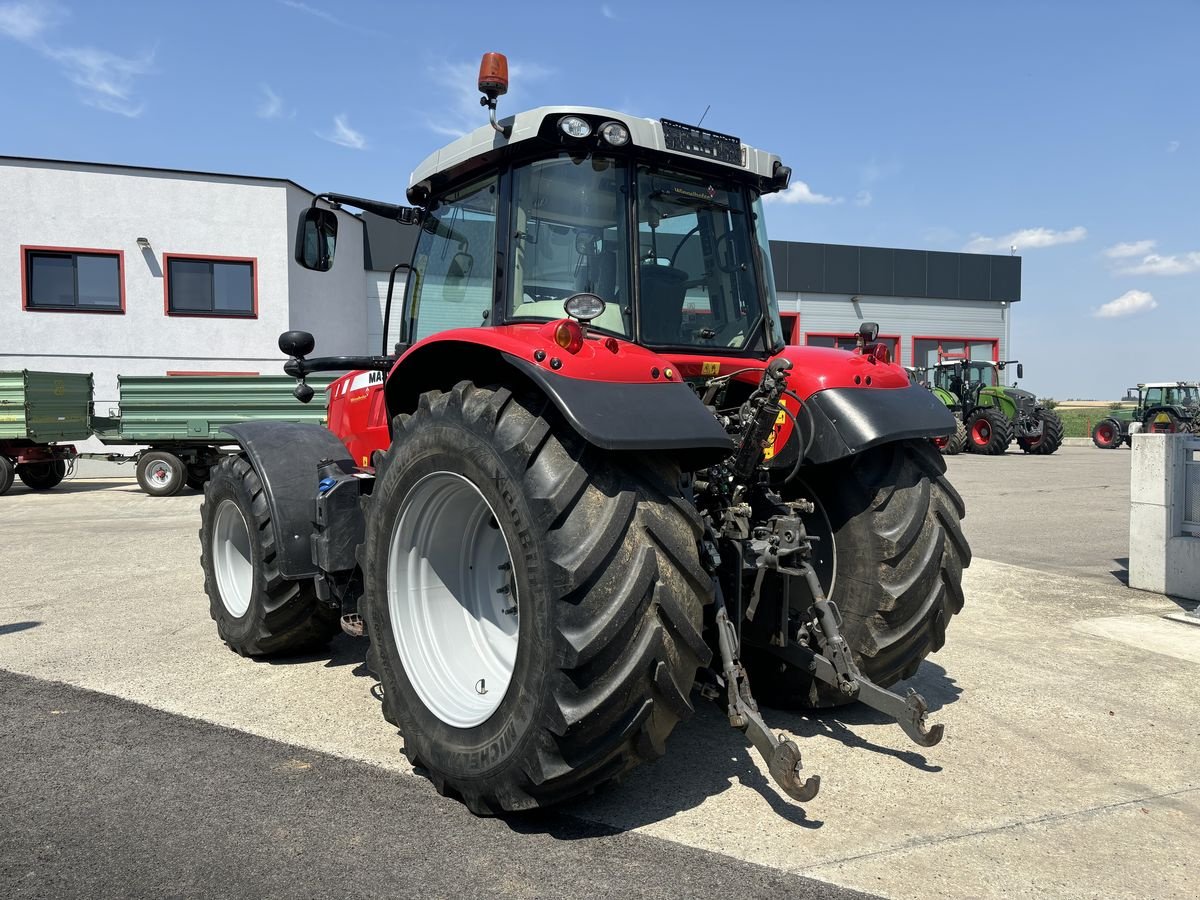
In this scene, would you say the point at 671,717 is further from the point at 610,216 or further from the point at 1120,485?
the point at 1120,485

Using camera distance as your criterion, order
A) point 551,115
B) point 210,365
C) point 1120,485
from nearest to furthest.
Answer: point 551,115, point 1120,485, point 210,365

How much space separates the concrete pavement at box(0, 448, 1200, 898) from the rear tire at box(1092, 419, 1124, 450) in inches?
945

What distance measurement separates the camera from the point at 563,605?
99.1 inches

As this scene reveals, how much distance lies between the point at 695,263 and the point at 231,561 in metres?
3.24

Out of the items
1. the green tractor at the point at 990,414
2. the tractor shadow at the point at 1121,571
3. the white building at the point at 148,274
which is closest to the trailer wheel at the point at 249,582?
the tractor shadow at the point at 1121,571

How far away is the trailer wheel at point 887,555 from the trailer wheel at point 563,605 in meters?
0.88

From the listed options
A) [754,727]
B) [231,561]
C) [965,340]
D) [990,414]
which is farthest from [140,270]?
[965,340]

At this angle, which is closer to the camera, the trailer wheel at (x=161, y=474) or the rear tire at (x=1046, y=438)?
the trailer wheel at (x=161, y=474)

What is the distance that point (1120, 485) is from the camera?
15375 mm

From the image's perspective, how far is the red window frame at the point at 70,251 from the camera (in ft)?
59.5

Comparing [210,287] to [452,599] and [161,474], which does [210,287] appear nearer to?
[161,474]

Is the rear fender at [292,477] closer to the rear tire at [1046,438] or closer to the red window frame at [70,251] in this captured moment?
the red window frame at [70,251]

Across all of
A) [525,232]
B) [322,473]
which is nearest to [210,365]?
[322,473]

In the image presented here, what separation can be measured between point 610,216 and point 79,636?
428cm
